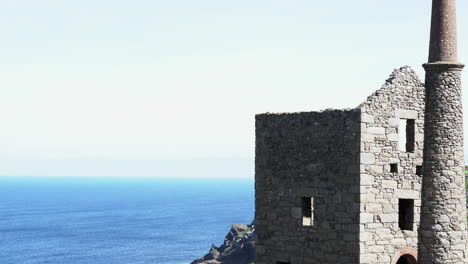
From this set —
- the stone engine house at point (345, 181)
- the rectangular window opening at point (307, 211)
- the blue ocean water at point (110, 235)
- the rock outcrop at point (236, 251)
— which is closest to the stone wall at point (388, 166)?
the stone engine house at point (345, 181)

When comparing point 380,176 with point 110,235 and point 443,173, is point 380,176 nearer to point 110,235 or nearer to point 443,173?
point 443,173

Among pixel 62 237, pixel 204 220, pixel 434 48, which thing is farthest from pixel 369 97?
pixel 204 220

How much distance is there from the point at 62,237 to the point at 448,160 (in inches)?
4766

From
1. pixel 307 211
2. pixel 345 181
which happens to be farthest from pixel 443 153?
pixel 307 211

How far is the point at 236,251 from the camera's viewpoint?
282ft

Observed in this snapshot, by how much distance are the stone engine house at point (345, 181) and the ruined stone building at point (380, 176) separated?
0.09ft

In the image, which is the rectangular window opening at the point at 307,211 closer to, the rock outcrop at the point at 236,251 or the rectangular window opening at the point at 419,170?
the rectangular window opening at the point at 419,170

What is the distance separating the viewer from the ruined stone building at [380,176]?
1931 cm

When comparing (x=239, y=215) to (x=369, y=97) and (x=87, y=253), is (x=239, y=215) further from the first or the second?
(x=369, y=97)

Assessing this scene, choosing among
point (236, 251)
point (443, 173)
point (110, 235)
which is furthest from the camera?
point (110, 235)

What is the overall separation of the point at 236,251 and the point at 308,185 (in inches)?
2635

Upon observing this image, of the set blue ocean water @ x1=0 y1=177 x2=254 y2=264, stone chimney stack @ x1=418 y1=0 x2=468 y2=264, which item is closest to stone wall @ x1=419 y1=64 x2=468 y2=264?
stone chimney stack @ x1=418 y1=0 x2=468 y2=264

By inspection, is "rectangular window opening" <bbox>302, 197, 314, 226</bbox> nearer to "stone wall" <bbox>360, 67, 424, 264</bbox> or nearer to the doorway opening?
"stone wall" <bbox>360, 67, 424, 264</bbox>

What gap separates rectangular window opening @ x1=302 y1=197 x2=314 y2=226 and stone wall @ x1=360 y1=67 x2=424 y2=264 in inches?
67.7
